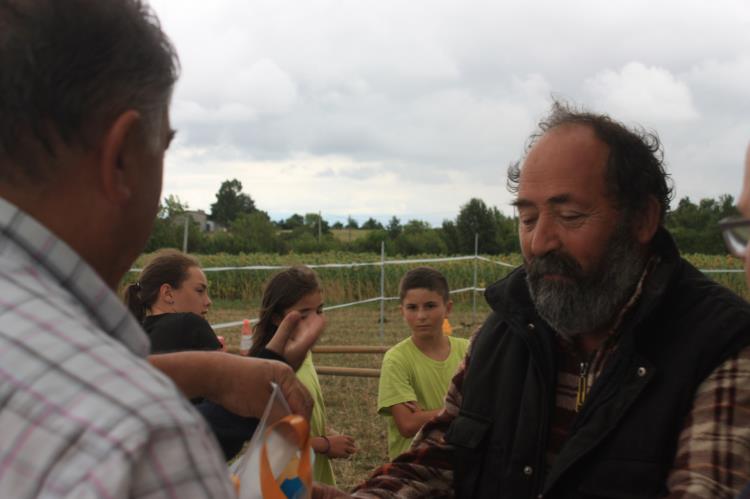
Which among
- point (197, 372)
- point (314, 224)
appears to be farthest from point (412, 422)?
point (314, 224)

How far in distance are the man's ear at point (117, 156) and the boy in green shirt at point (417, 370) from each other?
130 inches

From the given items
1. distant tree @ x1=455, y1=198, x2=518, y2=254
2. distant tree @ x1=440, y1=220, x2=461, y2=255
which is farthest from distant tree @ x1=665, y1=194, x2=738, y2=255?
distant tree @ x1=440, y1=220, x2=461, y2=255

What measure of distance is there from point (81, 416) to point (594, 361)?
70.0 inches

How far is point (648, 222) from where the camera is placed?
7.91 ft

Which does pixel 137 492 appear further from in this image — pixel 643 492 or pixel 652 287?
pixel 652 287

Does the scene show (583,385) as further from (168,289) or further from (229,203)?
(229,203)

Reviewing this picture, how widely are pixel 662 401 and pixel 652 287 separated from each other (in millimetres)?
348

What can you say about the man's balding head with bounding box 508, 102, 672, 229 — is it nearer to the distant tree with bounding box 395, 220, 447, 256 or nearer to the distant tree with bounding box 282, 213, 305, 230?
the distant tree with bounding box 395, 220, 447, 256

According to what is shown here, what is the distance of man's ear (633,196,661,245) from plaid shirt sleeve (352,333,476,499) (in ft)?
2.32

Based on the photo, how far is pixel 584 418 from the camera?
2014 mm

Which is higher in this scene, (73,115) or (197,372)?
(73,115)

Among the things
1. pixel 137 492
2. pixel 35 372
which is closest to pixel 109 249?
pixel 35 372

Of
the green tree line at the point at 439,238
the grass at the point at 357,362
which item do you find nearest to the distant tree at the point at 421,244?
the green tree line at the point at 439,238

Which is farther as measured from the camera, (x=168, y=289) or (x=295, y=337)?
(x=168, y=289)
